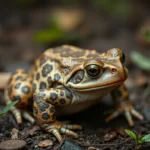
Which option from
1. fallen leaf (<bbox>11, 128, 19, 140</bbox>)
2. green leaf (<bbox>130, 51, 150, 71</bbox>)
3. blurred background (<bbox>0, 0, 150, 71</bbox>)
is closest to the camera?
fallen leaf (<bbox>11, 128, 19, 140</bbox>)

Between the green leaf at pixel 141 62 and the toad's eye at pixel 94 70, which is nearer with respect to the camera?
the toad's eye at pixel 94 70

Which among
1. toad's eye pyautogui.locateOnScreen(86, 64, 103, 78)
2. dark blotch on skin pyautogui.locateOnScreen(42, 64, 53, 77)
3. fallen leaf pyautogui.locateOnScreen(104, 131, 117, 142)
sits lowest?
fallen leaf pyautogui.locateOnScreen(104, 131, 117, 142)

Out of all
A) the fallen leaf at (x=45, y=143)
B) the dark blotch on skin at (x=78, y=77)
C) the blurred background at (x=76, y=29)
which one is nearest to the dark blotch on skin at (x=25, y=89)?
the dark blotch on skin at (x=78, y=77)

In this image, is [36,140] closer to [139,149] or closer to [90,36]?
[139,149]

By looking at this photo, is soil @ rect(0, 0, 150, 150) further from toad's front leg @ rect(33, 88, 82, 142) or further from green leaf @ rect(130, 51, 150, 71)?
green leaf @ rect(130, 51, 150, 71)

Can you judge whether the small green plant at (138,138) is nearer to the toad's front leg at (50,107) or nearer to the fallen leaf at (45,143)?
the toad's front leg at (50,107)

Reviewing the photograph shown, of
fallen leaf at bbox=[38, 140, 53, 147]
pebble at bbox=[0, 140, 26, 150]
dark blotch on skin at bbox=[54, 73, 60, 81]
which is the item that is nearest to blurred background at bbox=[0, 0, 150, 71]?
dark blotch on skin at bbox=[54, 73, 60, 81]

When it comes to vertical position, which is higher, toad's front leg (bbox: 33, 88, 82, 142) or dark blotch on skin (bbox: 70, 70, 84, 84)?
dark blotch on skin (bbox: 70, 70, 84, 84)
